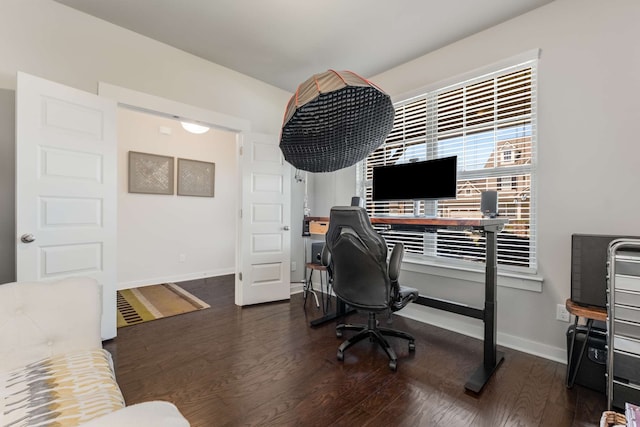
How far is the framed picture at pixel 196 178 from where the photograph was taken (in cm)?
456

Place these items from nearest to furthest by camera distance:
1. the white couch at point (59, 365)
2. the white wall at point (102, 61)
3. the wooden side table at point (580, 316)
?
the white couch at point (59, 365) < the wooden side table at point (580, 316) < the white wall at point (102, 61)

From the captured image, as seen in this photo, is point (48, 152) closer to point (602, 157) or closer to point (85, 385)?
point (85, 385)

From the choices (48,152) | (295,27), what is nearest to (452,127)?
(295,27)

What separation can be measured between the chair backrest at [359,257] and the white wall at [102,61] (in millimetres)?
2145

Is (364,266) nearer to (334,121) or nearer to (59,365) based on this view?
(334,121)

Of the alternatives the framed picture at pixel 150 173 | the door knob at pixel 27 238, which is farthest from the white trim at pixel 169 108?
the framed picture at pixel 150 173

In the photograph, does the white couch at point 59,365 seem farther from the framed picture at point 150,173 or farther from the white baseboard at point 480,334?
the framed picture at point 150,173

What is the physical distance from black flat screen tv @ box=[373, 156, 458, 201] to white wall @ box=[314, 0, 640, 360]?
2.29 feet

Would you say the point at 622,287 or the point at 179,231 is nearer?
the point at 622,287

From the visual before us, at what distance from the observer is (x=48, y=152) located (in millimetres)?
2088

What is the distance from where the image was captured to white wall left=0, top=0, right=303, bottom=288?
82.7 inches

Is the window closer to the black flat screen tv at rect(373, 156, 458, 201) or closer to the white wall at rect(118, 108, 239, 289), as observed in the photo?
the black flat screen tv at rect(373, 156, 458, 201)

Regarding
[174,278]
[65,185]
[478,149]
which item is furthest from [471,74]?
[174,278]

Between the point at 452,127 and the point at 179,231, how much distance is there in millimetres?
4169
